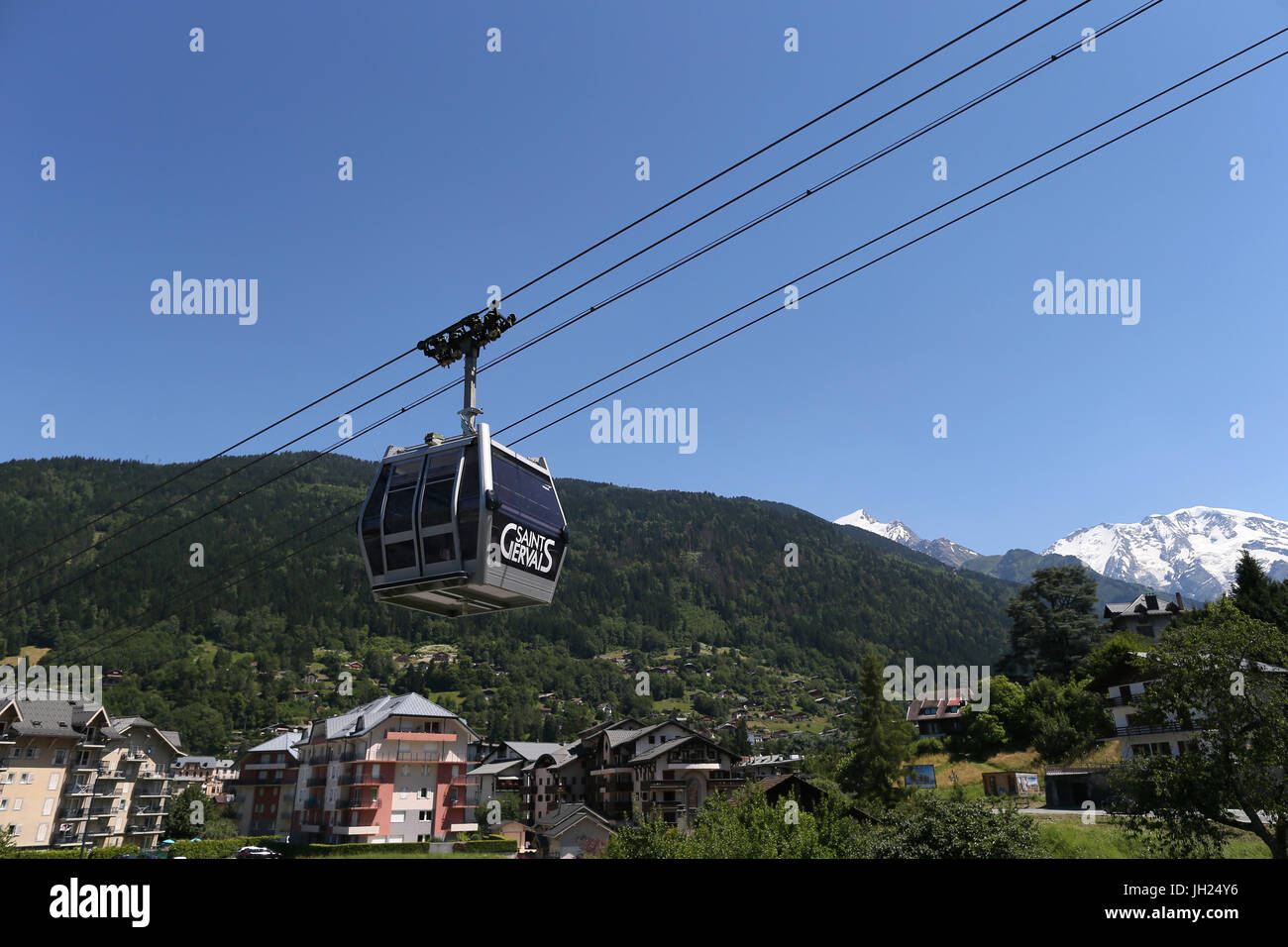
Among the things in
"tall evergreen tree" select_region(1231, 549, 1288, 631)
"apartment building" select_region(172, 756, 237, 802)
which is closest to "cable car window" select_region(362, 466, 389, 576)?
"tall evergreen tree" select_region(1231, 549, 1288, 631)

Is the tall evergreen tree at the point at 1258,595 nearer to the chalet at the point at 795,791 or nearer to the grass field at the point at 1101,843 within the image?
the grass field at the point at 1101,843

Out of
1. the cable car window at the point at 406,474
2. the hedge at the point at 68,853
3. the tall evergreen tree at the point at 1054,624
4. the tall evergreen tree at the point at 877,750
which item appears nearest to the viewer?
the cable car window at the point at 406,474

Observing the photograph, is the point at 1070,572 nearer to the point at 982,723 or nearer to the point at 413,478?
the point at 982,723

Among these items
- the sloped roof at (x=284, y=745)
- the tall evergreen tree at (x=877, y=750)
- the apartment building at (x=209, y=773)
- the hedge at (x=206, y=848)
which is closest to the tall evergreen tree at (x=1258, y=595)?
the tall evergreen tree at (x=877, y=750)

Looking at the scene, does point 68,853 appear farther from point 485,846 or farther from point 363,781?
point 485,846

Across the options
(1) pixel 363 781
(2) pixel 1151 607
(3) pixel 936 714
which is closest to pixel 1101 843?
(3) pixel 936 714

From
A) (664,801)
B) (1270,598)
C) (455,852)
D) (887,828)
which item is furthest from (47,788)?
(1270,598)
